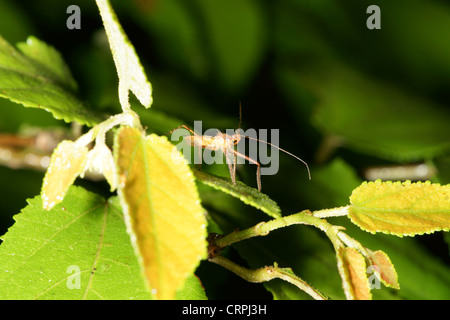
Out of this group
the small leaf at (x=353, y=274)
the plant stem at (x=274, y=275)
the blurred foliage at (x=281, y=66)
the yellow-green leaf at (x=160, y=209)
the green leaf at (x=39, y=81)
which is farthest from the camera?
the blurred foliage at (x=281, y=66)

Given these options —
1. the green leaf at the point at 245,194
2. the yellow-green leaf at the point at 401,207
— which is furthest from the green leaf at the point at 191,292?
the yellow-green leaf at the point at 401,207

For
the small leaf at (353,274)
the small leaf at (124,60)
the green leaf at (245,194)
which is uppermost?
the small leaf at (124,60)

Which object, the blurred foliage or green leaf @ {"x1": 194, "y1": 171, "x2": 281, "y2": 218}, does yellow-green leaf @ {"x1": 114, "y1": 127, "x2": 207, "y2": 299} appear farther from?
the blurred foliage

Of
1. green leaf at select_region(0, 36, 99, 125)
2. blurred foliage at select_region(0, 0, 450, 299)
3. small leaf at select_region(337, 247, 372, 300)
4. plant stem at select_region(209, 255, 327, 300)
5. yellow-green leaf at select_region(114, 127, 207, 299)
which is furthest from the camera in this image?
blurred foliage at select_region(0, 0, 450, 299)

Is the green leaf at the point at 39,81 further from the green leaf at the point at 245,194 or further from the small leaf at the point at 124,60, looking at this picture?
the green leaf at the point at 245,194

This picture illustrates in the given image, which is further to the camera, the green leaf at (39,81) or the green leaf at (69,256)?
the green leaf at (39,81)

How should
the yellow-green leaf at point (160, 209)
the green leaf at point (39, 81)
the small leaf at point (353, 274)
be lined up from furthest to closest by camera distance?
the green leaf at point (39, 81) < the small leaf at point (353, 274) < the yellow-green leaf at point (160, 209)

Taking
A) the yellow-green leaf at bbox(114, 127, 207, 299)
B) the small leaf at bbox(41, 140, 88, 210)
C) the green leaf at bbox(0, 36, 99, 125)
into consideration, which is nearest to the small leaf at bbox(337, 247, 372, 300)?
the yellow-green leaf at bbox(114, 127, 207, 299)
